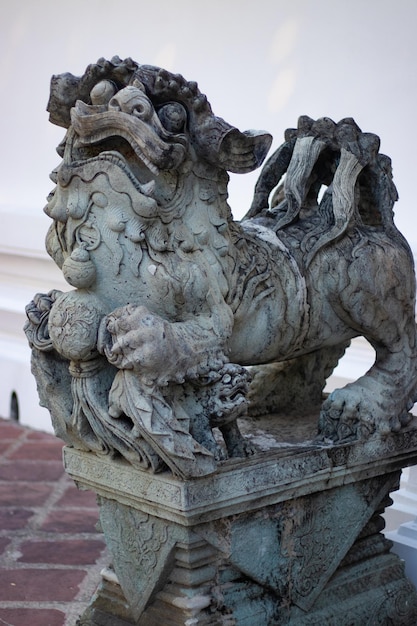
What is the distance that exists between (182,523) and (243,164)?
66 cm

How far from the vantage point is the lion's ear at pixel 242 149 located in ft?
6.14

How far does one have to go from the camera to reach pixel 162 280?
1.80 metres

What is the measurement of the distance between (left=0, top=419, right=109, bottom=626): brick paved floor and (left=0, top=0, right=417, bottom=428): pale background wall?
16.2 inches

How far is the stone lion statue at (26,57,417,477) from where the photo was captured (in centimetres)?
177

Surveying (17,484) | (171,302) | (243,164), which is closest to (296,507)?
(171,302)

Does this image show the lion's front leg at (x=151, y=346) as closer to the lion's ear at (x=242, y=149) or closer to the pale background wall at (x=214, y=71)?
the lion's ear at (x=242, y=149)

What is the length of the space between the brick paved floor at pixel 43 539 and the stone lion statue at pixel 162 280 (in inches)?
31.6

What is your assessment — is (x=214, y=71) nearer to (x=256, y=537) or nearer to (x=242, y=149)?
(x=242, y=149)

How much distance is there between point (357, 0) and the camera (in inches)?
127

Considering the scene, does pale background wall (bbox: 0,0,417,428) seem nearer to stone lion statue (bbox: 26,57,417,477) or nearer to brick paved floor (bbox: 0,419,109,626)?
brick paved floor (bbox: 0,419,109,626)

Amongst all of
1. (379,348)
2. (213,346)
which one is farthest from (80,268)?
(379,348)

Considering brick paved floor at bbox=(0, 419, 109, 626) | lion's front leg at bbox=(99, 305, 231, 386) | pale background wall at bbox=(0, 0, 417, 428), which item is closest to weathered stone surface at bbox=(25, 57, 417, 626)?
lion's front leg at bbox=(99, 305, 231, 386)

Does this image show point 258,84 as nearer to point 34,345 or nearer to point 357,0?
point 357,0

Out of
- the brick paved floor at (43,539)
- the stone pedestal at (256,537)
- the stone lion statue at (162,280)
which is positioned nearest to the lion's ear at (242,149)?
the stone lion statue at (162,280)
